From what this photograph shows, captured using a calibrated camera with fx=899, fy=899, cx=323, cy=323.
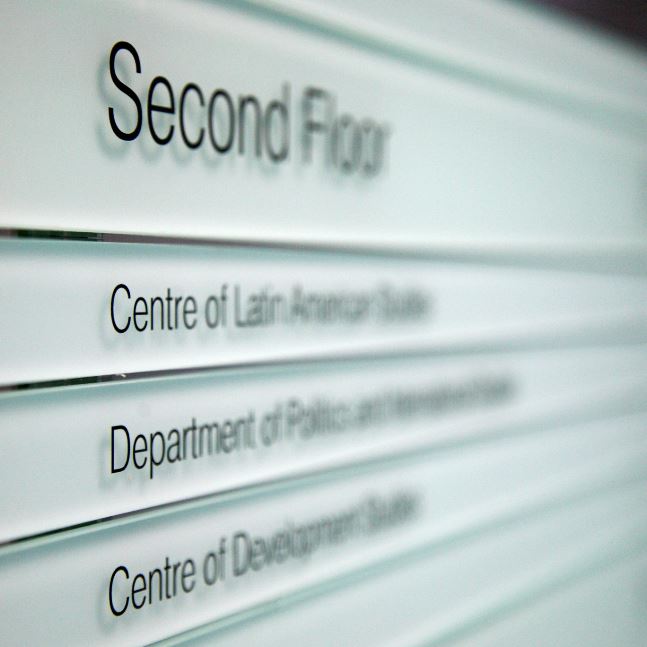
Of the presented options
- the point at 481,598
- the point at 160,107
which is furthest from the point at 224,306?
the point at 481,598

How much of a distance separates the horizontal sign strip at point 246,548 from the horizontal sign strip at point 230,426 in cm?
4

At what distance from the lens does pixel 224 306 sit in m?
1.25

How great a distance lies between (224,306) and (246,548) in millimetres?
358

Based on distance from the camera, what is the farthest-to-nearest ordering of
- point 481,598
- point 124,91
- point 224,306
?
point 481,598 → point 224,306 → point 124,91

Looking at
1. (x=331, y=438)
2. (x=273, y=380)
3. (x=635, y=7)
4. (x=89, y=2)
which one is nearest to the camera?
(x=89, y=2)

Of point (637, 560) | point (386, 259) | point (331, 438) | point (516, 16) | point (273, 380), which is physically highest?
point (516, 16)

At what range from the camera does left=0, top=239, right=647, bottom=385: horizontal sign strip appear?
3.40 feet

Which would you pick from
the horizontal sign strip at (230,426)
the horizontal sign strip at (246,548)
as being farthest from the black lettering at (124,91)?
the horizontal sign strip at (246,548)

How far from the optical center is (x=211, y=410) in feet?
4.09

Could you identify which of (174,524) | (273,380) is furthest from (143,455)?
(273,380)

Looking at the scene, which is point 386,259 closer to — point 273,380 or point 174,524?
point 273,380

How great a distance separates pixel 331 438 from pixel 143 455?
38 cm

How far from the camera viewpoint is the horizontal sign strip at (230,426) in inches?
41.4

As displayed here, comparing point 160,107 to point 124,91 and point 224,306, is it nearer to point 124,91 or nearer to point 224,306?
point 124,91
